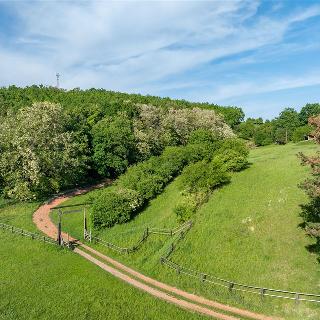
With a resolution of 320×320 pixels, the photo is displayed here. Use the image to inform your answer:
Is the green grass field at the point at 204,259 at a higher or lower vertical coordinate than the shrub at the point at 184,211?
lower

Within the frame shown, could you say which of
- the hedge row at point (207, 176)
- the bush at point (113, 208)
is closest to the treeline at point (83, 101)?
the bush at point (113, 208)

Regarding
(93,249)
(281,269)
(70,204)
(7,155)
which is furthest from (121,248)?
(7,155)

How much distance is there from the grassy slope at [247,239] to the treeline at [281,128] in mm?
58605

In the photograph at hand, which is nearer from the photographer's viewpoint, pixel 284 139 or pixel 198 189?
pixel 198 189

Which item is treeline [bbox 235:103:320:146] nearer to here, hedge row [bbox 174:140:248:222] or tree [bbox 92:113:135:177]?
tree [bbox 92:113:135:177]

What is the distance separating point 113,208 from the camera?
165 feet

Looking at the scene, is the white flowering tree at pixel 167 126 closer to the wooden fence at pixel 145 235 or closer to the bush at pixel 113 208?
the bush at pixel 113 208

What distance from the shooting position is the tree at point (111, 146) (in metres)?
78.2

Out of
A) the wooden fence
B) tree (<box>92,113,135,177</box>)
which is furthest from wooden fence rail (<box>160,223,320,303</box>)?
tree (<box>92,113,135,177</box>)

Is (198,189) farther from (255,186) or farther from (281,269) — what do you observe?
(281,269)

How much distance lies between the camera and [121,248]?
142ft

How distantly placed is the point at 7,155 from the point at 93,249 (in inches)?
990

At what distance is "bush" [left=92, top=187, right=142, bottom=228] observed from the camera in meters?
49.8

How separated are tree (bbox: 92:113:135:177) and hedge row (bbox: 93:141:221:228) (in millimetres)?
14057
